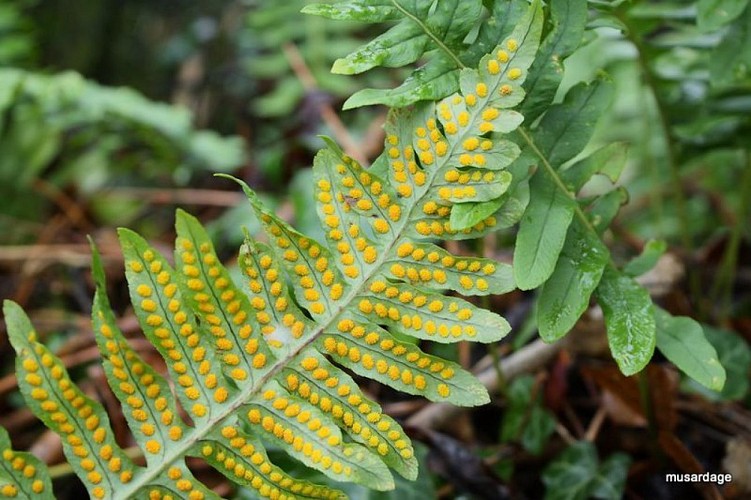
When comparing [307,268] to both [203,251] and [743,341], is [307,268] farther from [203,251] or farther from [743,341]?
[743,341]

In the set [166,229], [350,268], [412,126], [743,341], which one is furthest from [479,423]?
[166,229]

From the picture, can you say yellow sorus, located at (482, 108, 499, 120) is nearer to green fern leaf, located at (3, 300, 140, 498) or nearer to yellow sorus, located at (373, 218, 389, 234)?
yellow sorus, located at (373, 218, 389, 234)

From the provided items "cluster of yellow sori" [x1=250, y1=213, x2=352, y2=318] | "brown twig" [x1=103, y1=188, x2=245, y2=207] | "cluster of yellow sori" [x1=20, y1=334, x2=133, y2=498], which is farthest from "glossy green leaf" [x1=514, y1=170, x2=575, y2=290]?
"brown twig" [x1=103, y1=188, x2=245, y2=207]

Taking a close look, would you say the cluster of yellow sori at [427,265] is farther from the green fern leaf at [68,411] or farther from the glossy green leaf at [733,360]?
the glossy green leaf at [733,360]

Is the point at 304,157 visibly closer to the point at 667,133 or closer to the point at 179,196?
the point at 179,196

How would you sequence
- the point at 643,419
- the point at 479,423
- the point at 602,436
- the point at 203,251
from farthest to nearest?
the point at 479,423
the point at 602,436
the point at 643,419
the point at 203,251

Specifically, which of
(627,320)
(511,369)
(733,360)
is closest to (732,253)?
(733,360)

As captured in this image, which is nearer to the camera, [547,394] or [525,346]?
[547,394]

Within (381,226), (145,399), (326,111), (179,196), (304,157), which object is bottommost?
(179,196)
